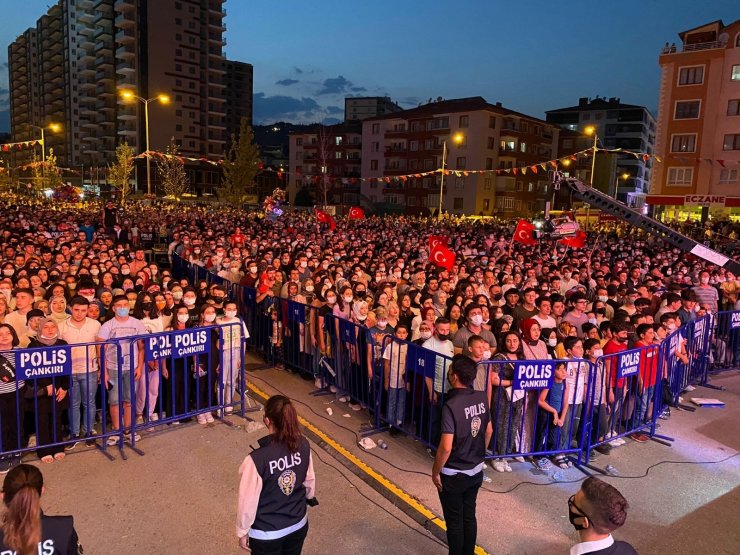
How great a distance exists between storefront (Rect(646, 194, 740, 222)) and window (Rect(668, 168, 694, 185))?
1835 mm

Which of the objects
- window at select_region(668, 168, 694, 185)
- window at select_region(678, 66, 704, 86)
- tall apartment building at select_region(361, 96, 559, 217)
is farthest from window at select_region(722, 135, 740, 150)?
tall apartment building at select_region(361, 96, 559, 217)

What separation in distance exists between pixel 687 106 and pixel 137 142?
69442 millimetres

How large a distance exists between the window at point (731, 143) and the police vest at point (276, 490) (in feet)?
153

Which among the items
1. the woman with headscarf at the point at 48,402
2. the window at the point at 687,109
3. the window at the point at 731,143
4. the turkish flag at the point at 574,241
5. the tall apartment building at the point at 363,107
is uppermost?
the tall apartment building at the point at 363,107

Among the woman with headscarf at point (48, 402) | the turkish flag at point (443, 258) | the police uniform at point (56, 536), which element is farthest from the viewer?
the turkish flag at point (443, 258)

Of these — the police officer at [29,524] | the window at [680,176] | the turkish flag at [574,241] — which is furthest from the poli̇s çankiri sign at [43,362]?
the window at [680,176]

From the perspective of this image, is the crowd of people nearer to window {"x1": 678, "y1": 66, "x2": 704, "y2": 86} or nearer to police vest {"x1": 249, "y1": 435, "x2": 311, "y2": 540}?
police vest {"x1": 249, "y1": 435, "x2": 311, "y2": 540}

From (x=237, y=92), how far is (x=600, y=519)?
446 feet

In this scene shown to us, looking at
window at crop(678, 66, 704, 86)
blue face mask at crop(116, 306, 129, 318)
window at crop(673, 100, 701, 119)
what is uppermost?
window at crop(678, 66, 704, 86)

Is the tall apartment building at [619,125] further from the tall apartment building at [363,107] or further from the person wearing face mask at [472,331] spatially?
the person wearing face mask at [472,331]

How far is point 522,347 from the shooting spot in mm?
6969

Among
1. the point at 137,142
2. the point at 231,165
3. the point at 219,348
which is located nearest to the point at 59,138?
the point at 137,142

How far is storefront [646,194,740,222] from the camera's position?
3741cm

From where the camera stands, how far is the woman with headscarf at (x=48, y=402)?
616 cm
